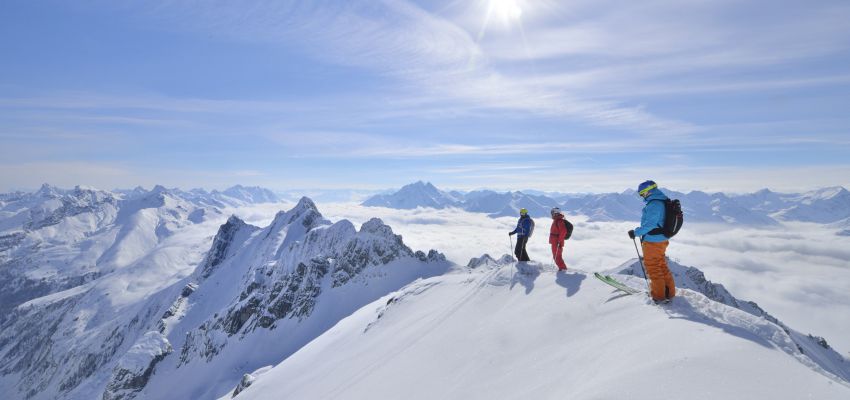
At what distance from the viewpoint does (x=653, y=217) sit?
33.9 ft

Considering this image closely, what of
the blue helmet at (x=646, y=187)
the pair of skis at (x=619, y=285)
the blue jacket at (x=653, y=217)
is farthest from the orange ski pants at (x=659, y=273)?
the blue helmet at (x=646, y=187)

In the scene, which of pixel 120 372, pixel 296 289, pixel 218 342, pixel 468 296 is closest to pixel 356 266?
pixel 296 289

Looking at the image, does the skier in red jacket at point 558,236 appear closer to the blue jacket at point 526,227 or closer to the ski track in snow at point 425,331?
the blue jacket at point 526,227

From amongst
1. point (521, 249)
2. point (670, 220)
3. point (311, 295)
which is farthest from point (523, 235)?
point (311, 295)

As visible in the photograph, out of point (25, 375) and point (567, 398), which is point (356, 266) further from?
point (25, 375)

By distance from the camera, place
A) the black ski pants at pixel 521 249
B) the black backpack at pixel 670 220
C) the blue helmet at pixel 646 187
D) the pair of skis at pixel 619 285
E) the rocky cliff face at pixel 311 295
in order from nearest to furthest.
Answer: the black backpack at pixel 670 220 → the blue helmet at pixel 646 187 → the pair of skis at pixel 619 285 → the black ski pants at pixel 521 249 → the rocky cliff face at pixel 311 295

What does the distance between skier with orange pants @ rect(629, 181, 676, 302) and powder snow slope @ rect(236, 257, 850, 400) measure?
15.8 inches

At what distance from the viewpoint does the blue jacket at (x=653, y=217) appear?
10250mm

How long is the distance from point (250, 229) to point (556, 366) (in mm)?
179548

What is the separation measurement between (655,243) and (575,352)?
377 cm

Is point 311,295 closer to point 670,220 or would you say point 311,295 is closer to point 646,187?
point 646,187

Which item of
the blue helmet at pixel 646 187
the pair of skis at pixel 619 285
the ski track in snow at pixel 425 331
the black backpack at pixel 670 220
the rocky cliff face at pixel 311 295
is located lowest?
A: the rocky cliff face at pixel 311 295

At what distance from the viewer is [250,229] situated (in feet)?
559

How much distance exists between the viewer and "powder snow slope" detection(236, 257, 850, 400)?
604 centimetres
